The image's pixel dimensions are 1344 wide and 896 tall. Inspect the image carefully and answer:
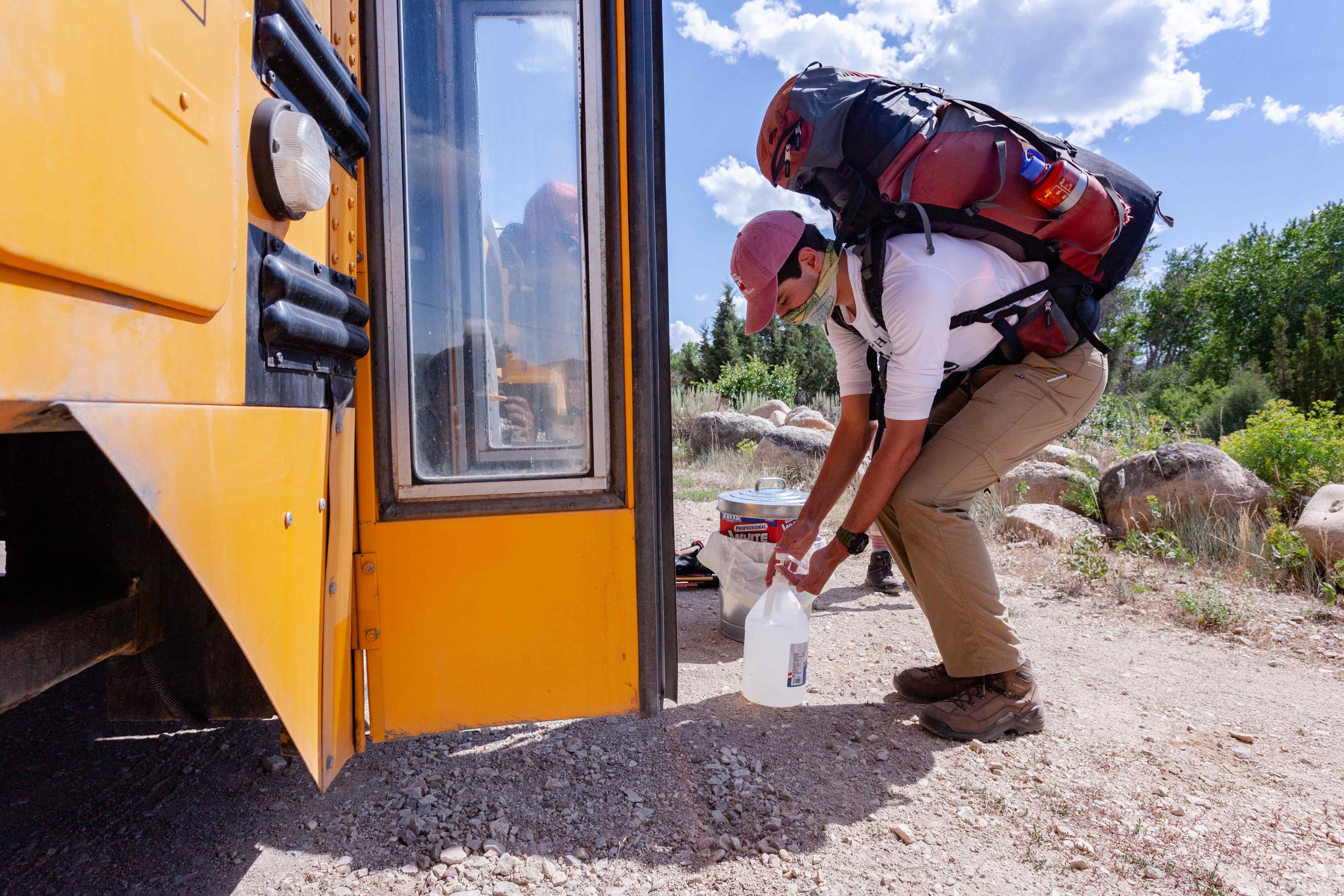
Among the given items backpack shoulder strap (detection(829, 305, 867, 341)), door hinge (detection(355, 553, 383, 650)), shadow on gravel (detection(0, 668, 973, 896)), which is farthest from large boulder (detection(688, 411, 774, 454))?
door hinge (detection(355, 553, 383, 650))

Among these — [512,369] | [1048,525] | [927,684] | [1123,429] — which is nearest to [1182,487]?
[1048,525]

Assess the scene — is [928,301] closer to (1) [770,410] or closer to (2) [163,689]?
(2) [163,689]

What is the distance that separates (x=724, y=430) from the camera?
11.3 m

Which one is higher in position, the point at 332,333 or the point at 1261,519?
the point at 332,333

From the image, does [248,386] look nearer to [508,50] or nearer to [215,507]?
[215,507]

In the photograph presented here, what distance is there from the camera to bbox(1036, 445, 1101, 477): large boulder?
22.9 ft

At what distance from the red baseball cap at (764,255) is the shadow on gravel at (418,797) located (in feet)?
4.56

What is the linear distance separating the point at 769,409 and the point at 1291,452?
818cm

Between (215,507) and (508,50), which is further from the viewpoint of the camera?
(508,50)

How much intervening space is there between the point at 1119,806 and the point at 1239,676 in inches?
61.3

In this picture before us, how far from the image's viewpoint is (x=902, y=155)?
91.1 inches

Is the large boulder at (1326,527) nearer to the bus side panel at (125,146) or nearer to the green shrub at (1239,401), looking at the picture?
the bus side panel at (125,146)

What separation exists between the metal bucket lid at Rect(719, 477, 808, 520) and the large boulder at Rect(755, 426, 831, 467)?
568 cm

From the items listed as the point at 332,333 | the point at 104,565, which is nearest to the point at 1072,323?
the point at 332,333
